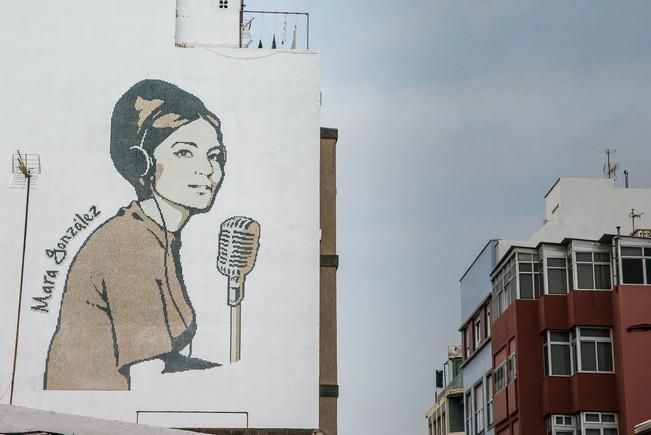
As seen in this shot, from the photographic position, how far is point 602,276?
43938 millimetres

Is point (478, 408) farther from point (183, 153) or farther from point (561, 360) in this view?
point (183, 153)

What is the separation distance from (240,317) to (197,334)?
126 centimetres

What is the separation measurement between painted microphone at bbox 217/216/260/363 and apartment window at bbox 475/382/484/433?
18.0 m

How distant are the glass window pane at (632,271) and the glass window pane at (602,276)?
2.62 ft

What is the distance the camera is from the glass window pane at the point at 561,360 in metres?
43.9

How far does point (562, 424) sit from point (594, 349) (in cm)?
277

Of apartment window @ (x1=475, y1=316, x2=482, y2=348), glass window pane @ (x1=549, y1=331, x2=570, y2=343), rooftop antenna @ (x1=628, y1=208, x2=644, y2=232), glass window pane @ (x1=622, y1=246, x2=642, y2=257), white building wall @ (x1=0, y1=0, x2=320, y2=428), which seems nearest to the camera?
white building wall @ (x1=0, y1=0, x2=320, y2=428)

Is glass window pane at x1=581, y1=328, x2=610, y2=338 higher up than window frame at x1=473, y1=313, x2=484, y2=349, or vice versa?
window frame at x1=473, y1=313, x2=484, y2=349

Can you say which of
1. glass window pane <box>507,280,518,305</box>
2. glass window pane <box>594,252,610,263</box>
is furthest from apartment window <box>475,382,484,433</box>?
glass window pane <box>594,252,610,263</box>

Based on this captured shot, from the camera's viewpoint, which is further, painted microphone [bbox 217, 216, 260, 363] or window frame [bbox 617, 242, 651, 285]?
window frame [bbox 617, 242, 651, 285]

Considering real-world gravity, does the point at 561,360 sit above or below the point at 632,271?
below

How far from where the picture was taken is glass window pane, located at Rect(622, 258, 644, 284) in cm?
4288

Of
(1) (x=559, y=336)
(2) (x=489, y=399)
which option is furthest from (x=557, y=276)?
(2) (x=489, y=399)

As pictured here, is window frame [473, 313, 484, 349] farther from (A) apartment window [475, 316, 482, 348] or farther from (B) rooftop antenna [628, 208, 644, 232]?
(B) rooftop antenna [628, 208, 644, 232]
